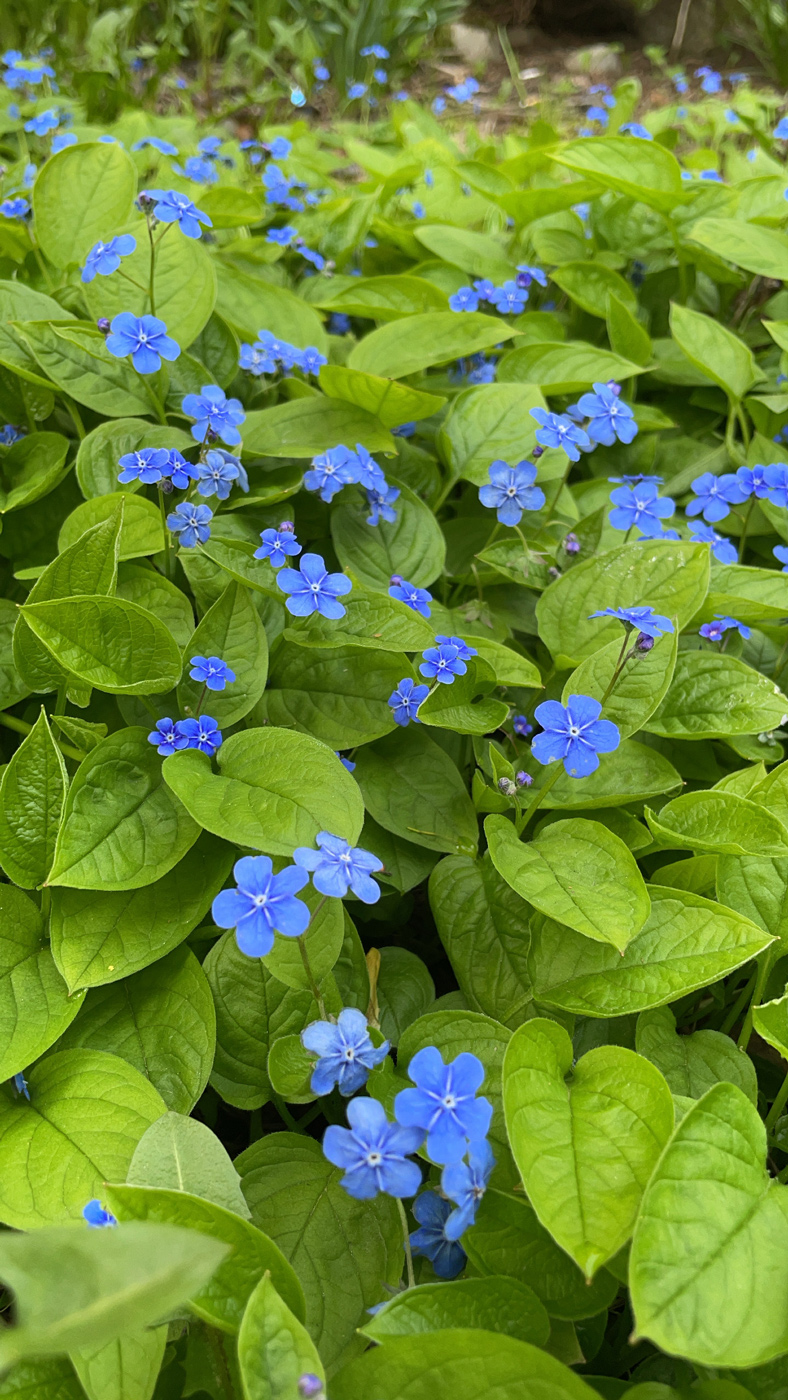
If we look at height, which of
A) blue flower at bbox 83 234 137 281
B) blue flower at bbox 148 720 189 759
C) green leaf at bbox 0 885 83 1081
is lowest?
green leaf at bbox 0 885 83 1081

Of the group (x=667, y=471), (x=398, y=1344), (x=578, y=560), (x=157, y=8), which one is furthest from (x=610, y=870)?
(x=157, y=8)

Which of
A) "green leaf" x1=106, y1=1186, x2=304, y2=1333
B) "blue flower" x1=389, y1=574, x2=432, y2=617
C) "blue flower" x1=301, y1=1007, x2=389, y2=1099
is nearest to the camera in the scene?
"green leaf" x1=106, y1=1186, x2=304, y2=1333

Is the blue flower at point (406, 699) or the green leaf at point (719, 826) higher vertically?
the blue flower at point (406, 699)

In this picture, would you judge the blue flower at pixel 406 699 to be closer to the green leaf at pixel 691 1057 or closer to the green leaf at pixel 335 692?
the green leaf at pixel 335 692

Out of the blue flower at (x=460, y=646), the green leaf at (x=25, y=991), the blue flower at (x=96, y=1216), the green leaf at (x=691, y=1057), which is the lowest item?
the green leaf at (x=691, y=1057)

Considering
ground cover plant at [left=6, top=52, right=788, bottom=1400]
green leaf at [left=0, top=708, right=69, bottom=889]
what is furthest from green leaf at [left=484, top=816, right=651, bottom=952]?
green leaf at [left=0, top=708, right=69, bottom=889]

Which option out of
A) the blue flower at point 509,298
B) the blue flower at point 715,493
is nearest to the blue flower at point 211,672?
the blue flower at point 715,493

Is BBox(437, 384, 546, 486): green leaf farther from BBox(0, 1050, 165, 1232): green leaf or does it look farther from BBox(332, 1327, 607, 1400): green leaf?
BBox(332, 1327, 607, 1400): green leaf
